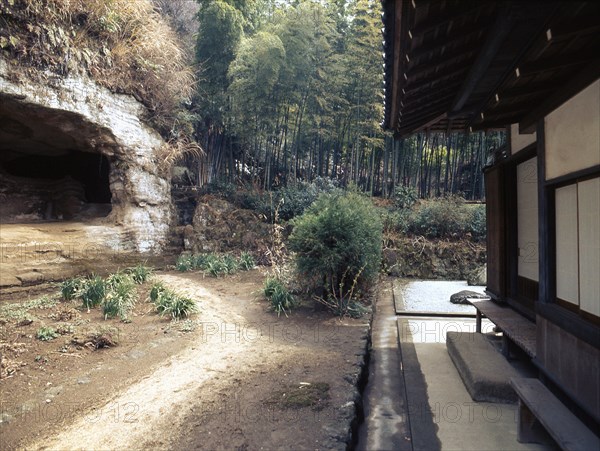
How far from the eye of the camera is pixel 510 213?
4.65 metres

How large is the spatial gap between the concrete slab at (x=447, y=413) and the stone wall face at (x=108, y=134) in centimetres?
796

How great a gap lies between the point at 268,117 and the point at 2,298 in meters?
8.42

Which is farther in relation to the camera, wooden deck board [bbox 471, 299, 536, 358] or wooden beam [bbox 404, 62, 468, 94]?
wooden deck board [bbox 471, 299, 536, 358]

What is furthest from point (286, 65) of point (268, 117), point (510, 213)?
point (510, 213)

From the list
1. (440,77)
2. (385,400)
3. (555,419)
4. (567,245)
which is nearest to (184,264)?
(385,400)

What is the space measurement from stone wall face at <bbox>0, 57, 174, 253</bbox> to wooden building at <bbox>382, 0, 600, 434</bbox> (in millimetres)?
7328

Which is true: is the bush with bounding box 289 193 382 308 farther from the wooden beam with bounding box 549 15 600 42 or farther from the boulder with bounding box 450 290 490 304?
the wooden beam with bounding box 549 15 600 42

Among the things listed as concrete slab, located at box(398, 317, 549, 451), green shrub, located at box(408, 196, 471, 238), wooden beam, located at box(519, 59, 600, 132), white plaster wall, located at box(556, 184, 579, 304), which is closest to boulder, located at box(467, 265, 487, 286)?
green shrub, located at box(408, 196, 471, 238)

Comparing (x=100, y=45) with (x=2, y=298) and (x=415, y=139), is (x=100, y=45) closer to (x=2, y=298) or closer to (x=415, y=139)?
(x=2, y=298)

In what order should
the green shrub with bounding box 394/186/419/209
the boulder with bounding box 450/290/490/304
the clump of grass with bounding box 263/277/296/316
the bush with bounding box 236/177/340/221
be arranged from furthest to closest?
the green shrub with bounding box 394/186/419/209
the bush with bounding box 236/177/340/221
the boulder with bounding box 450/290/490/304
the clump of grass with bounding box 263/277/296/316

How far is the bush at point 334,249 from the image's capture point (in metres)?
5.80

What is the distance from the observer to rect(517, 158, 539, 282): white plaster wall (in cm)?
406

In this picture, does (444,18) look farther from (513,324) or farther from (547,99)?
(513,324)

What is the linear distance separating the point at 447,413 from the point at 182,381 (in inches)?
94.7
